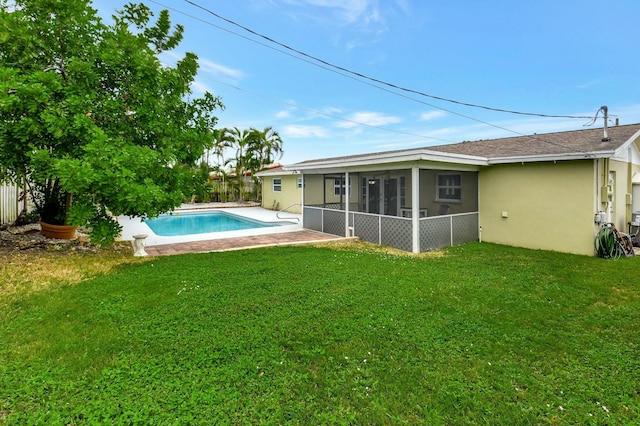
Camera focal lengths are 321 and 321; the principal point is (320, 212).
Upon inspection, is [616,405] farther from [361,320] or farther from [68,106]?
[68,106]

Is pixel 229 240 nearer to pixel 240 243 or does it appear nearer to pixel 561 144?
pixel 240 243

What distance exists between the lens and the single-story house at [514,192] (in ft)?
29.4

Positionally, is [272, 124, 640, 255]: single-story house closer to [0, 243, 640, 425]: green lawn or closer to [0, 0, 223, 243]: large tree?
[0, 243, 640, 425]: green lawn

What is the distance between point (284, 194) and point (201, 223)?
21.6ft

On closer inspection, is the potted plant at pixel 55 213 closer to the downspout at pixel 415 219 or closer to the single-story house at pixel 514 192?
the single-story house at pixel 514 192

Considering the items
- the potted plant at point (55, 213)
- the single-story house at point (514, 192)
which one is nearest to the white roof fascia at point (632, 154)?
the single-story house at point (514, 192)

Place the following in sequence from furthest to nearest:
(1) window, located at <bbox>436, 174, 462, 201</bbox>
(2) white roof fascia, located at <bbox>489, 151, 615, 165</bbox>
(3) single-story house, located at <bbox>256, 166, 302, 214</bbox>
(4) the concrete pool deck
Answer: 1. (3) single-story house, located at <bbox>256, 166, 302, 214</bbox>
2. (1) window, located at <bbox>436, 174, 462, 201</bbox>
3. (4) the concrete pool deck
4. (2) white roof fascia, located at <bbox>489, 151, 615, 165</bbox>

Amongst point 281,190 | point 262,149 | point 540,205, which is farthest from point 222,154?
point 540,205

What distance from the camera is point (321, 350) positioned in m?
3.79

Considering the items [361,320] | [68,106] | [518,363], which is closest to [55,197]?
[68,106]

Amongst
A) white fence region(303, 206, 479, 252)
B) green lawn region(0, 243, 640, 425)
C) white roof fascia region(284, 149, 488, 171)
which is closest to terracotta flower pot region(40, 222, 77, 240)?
green lawn region(0, 243, 640, 425)

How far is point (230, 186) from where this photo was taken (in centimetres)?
2850

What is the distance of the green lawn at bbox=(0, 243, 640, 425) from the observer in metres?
2.83

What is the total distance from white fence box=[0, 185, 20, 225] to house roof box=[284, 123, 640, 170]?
11.3m
